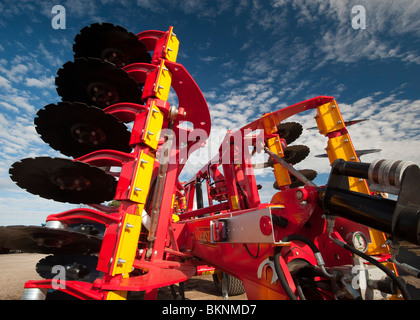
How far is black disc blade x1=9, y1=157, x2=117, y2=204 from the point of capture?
1847 mm

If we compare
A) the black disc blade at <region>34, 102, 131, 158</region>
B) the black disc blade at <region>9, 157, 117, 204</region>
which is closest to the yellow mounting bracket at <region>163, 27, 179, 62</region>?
the black disc blade at <region>34, 102, 131, 158</region>

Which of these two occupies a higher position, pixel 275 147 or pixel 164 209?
pixel 275 147

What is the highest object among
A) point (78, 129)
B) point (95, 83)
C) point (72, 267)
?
point (95, 83)

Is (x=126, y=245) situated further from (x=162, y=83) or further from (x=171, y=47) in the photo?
(x=171, y=47)

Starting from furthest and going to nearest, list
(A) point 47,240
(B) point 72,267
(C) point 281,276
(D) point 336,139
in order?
(D) point 336,139 < (B) point 72,267 < (A) point 47,240 < (C) point 281,276

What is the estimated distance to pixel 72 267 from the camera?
2281 mm

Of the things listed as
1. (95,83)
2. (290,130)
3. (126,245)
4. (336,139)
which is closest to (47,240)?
(126,245)

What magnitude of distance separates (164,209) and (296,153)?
5128mm

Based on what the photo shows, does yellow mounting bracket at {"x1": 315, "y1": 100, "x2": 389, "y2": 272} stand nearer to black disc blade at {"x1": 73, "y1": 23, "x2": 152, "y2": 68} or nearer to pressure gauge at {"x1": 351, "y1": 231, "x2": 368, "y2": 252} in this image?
pressure gauge at {"x1": 351, "y1": 231, "x2": 368, "y2": 252}

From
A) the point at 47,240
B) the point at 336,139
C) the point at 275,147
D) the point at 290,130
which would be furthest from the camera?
the point at 290,130

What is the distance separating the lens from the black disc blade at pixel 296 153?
6613 mm
